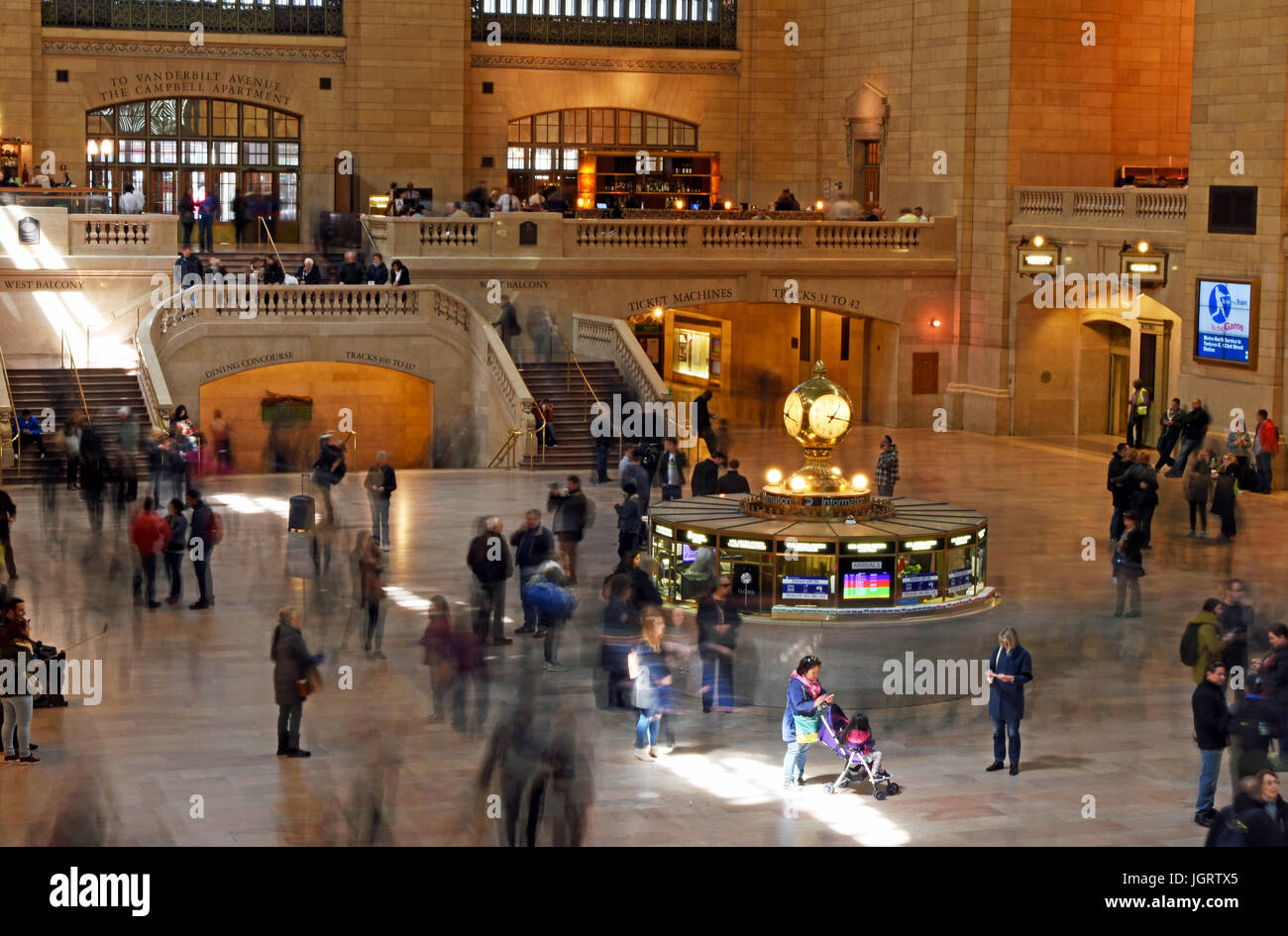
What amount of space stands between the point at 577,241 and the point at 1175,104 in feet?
38.8

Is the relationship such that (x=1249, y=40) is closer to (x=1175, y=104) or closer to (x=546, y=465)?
(x=1175, y=104)

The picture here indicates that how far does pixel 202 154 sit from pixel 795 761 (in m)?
30.4

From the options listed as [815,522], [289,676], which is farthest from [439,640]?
[815,522]

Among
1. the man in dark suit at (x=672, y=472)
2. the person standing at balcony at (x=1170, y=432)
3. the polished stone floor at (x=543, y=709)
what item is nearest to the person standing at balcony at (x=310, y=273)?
the polished stone floor at (x=543, y=709)

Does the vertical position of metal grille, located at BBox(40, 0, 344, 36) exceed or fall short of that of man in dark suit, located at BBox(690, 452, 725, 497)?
it exceeds it

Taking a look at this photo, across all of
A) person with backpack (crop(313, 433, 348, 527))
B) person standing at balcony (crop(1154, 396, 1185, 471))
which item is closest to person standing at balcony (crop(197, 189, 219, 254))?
person with backpack (crop(313, 433, 348, 527))

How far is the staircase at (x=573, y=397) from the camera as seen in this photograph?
104 feet

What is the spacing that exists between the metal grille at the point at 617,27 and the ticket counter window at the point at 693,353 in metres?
6.47

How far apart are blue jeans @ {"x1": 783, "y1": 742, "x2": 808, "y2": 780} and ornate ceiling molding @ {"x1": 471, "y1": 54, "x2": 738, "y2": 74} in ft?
99.5

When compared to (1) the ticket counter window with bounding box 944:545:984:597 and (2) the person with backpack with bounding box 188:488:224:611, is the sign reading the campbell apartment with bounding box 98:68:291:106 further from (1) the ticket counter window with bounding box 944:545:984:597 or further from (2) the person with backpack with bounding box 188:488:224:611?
(1) the ticket counter window with bounding box 944:545:984:597

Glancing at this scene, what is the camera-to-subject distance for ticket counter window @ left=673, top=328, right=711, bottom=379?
4500cm

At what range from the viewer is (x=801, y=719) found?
600 inches

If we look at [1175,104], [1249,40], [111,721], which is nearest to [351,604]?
[111,721]

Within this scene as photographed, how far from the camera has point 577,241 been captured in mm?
37219
